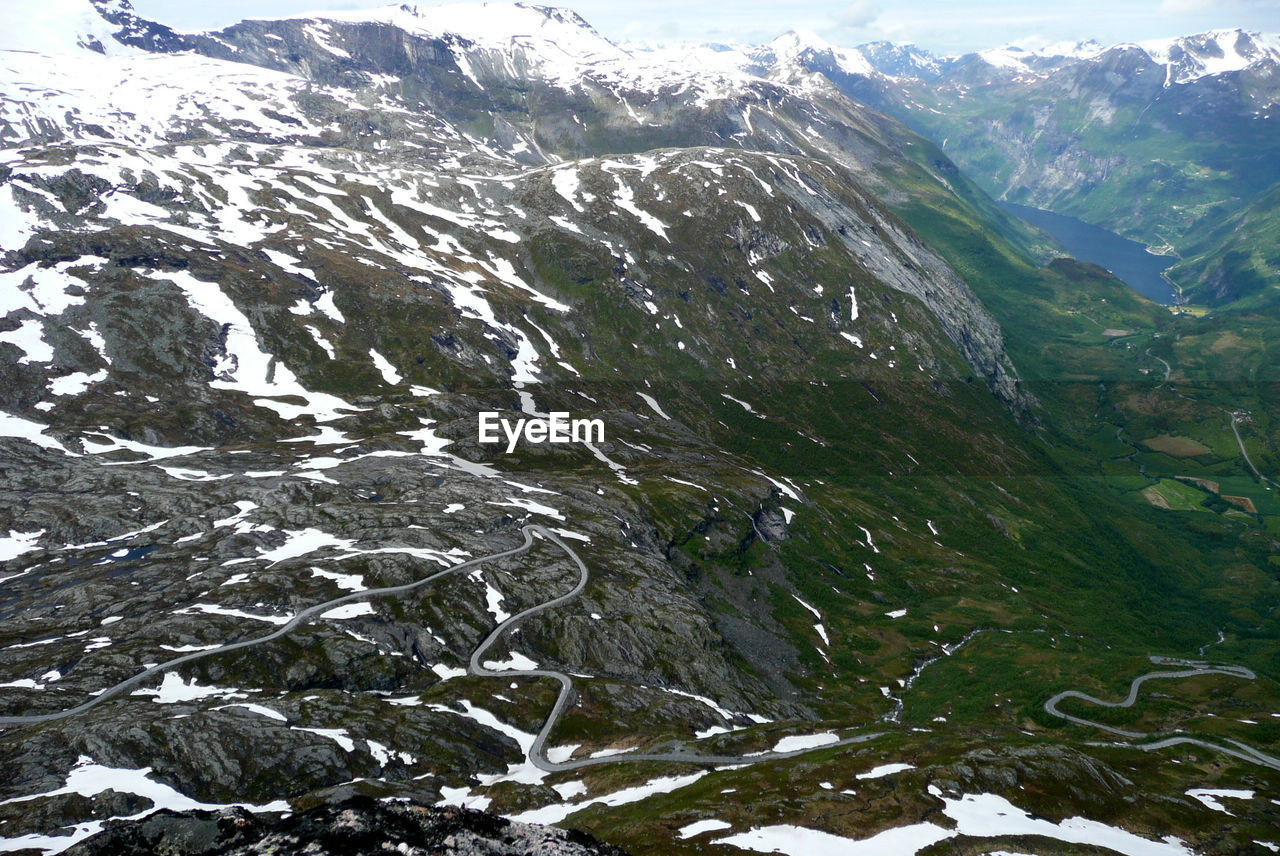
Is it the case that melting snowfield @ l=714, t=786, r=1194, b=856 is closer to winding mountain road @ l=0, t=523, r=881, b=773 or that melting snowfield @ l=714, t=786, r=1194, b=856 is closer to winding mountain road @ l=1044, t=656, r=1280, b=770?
winding mountain road @ l=0, t=523, r=881, b=773

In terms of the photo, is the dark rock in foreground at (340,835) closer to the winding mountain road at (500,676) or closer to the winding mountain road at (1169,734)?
the winding mountain road at (500,676)

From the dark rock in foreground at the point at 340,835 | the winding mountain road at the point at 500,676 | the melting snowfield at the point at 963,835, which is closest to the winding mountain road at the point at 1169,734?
the melting snowfield at the point at 963,835

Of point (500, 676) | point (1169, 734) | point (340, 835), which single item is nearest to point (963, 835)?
point (340, 835)

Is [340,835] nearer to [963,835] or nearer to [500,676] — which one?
[963,835]

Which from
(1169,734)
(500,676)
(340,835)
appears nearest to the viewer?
(340,835)

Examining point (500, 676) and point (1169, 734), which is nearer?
point (500, 676)
